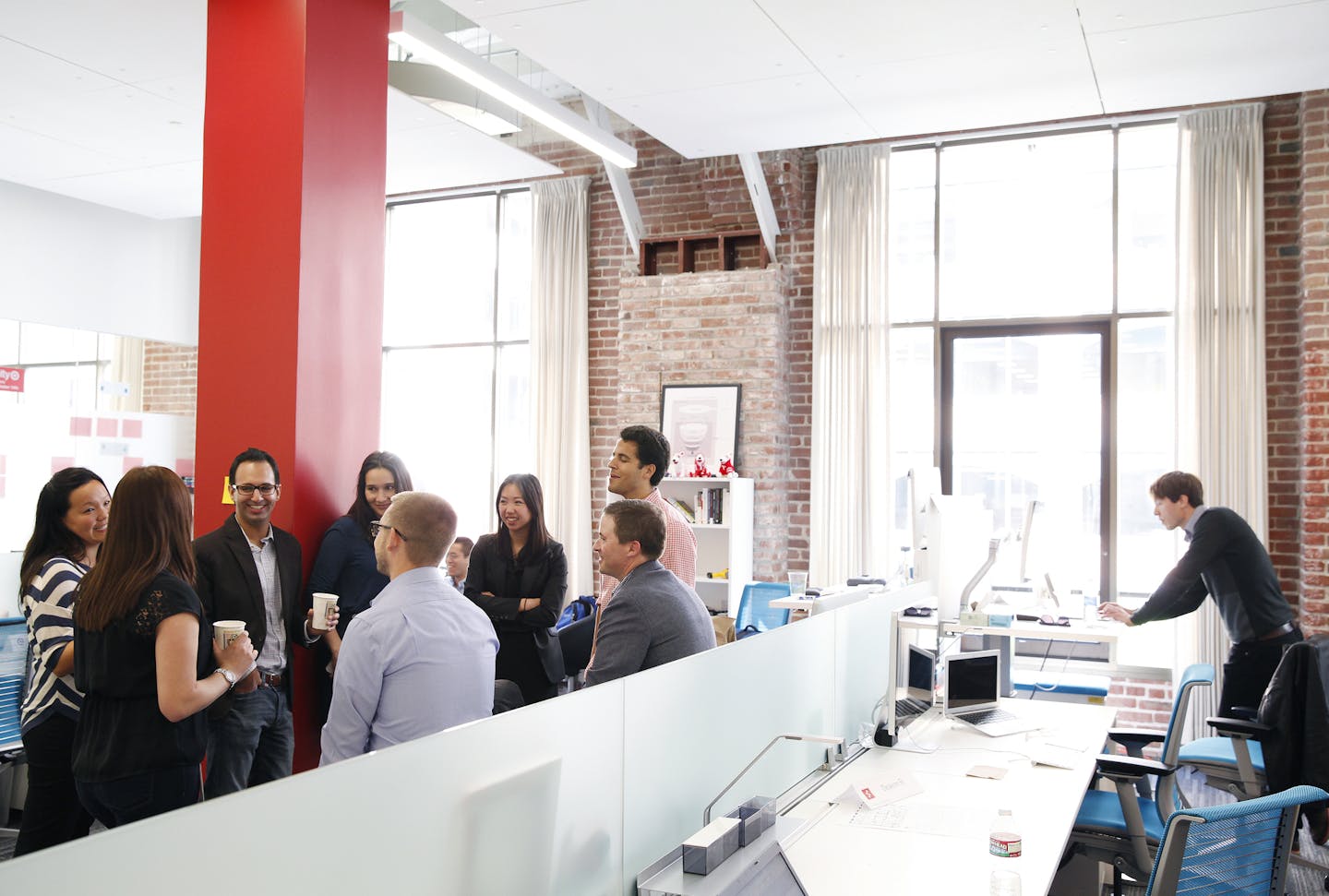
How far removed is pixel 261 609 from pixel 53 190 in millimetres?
5725

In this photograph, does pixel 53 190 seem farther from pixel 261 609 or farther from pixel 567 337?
pixel 261 609

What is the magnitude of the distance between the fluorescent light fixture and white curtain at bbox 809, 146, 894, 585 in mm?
1680

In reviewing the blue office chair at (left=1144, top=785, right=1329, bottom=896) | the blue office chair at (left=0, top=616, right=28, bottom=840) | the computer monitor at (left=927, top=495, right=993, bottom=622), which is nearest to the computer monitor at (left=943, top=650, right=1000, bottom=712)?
the computer monitor at (left=927, top=495, right=993, bottom=622)

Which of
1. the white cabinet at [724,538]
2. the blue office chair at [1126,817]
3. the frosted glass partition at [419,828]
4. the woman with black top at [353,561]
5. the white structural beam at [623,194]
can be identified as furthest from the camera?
the white structural beam at [623,194]

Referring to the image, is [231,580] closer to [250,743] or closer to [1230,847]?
[250,743]

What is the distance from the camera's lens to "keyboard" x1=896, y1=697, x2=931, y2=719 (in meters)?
4.26

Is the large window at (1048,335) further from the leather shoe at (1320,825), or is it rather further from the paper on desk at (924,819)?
the paper on desk at (924,819)

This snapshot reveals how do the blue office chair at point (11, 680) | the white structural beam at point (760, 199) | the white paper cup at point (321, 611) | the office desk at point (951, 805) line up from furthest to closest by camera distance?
the white structural beam at point (760, 199) < the blue office chair at point (11, 680) < the white paper cup at point (321, 611) < the office desk at point (951, 805)

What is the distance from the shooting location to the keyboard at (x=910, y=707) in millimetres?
4261

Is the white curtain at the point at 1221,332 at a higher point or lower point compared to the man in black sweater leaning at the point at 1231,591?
higher

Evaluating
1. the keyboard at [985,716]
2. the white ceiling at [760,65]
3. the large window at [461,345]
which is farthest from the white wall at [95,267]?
the keyboard at [985,716]

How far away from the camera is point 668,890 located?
2.17 metres

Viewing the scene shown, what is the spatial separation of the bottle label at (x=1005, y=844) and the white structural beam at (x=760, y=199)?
17.4 feet

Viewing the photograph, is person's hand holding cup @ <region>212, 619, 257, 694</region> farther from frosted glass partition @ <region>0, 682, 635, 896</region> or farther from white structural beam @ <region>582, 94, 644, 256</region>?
white structural beam @ <region>582, 94, 644, 256</region>
